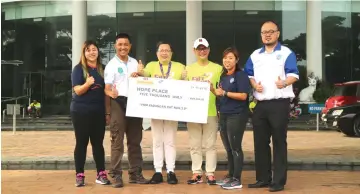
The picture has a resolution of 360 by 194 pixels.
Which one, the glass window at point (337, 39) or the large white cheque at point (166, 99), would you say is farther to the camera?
the glass window at point (337, 39)

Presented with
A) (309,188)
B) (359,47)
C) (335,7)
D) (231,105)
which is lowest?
(309,188)

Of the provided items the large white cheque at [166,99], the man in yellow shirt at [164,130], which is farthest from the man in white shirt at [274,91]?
the man in yellow shirt at [164,130]

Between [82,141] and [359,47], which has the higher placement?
[359,47]

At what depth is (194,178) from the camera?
6.62m

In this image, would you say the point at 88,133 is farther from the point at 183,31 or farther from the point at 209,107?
the point at 183,31

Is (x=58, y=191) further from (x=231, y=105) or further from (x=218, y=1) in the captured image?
(x=218, y=1)

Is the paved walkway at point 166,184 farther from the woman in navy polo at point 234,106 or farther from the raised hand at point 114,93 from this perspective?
the raised hand at point 114,93

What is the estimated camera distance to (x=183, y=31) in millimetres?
26422

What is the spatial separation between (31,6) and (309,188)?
25451 millimetres

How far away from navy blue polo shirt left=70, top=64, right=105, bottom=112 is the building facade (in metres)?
18.9

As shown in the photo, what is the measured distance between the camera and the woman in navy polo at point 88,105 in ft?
20.7

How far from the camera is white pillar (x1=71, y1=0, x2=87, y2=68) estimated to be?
1003 inches

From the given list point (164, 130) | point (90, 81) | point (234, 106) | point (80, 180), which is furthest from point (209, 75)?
point (80, 180)

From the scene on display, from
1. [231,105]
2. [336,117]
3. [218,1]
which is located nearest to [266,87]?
[231,105]
